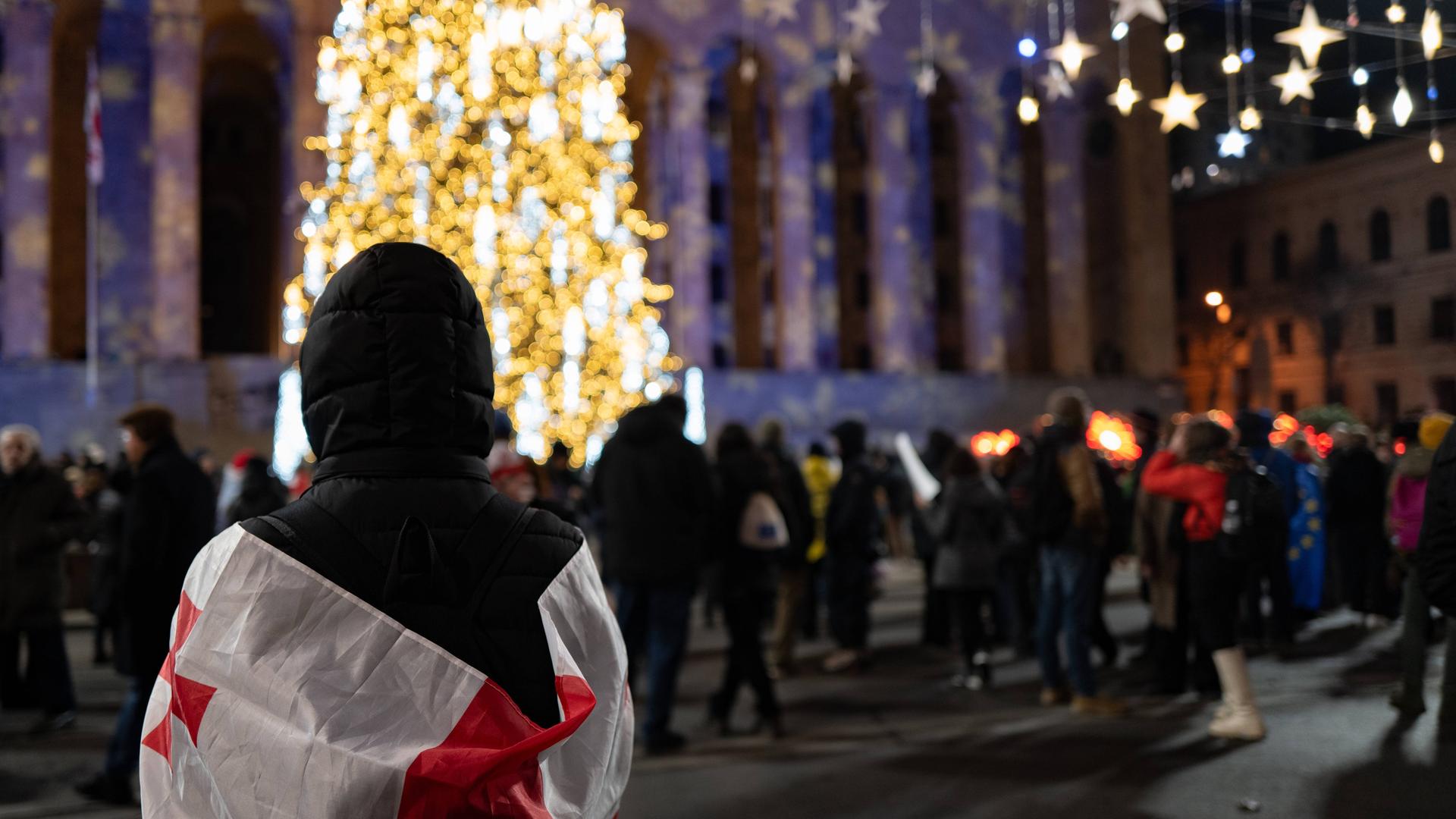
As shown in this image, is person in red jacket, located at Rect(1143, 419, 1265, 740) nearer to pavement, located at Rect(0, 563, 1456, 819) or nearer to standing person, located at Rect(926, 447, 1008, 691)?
pavement, located at Rect(0, 563, 1456, 819)

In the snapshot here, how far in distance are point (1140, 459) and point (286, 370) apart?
21.1 m

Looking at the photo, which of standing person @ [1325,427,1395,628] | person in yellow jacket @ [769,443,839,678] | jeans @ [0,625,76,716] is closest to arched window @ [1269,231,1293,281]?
standing person @ [1325,427,1395,628]

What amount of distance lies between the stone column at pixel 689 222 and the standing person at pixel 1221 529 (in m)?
25.8

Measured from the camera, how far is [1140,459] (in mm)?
11672

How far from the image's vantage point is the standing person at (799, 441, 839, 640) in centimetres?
1289

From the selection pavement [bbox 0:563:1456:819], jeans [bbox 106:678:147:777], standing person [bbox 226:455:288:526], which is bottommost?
pavement [bbox 0:563:1456:819]

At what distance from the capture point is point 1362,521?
12352 mm

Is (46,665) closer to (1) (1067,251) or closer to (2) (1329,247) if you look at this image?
(1) (1067,251)

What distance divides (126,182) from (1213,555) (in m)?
29.7

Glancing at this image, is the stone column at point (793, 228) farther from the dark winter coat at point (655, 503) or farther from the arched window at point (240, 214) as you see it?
the dark winter coat at point (655, 503)

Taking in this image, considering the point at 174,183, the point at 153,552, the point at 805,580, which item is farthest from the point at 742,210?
the point at 153,552

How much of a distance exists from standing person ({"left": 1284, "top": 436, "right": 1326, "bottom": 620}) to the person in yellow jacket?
4.66 meters

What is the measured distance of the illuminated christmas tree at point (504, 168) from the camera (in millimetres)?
15758

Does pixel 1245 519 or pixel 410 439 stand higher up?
pixel 410 439
